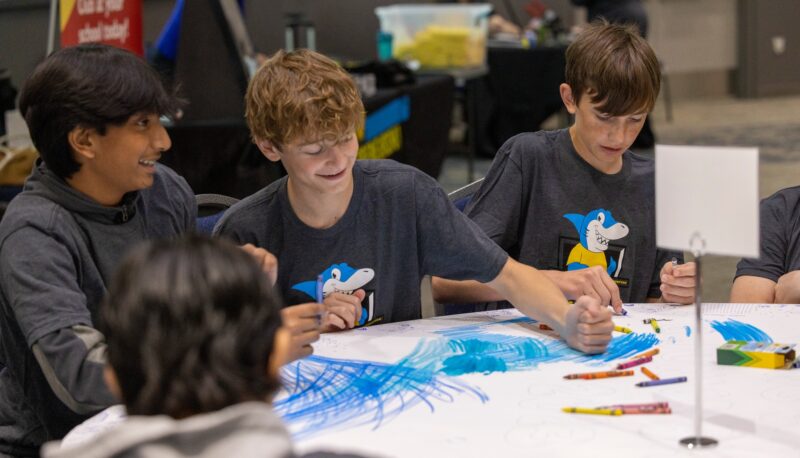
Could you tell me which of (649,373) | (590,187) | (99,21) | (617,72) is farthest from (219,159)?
(649,373)

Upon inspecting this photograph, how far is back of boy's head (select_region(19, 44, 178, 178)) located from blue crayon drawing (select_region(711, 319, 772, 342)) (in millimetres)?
1188

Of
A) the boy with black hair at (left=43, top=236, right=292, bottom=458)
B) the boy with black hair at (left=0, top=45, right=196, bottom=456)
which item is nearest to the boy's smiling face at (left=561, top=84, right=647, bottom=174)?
the boy with black hair at (left=0, top=45, right=196, bottom=456)

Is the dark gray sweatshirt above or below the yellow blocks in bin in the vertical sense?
below

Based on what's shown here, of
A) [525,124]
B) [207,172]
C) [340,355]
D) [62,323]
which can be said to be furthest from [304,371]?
[525,124]

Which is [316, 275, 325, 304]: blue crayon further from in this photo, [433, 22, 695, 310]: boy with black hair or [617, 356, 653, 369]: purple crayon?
[617, 356, 653, 369]: purple crayon

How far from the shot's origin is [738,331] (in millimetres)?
2076

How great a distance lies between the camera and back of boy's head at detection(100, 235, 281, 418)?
105 centimetres

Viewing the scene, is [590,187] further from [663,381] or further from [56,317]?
[56,317]

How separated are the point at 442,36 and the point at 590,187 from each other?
4.56 meters

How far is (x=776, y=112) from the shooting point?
1045 cm

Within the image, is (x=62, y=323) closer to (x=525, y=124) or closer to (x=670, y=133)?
(x=525, y=124)

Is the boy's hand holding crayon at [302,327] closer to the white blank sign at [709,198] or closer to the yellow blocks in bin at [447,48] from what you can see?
the white blank sign at [709,198]

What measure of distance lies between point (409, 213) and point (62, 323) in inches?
30.6

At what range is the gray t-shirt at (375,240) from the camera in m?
2.22
